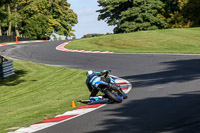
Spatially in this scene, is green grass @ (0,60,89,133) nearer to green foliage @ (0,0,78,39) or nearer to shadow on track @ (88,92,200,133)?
shadow on track @ (88,92,200,133)

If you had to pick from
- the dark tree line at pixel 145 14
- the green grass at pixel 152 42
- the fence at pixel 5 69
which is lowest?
the fence at pixel 5 69

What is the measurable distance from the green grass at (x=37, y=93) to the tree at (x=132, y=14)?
37.7 metres

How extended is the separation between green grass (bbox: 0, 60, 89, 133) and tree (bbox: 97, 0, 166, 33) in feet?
124

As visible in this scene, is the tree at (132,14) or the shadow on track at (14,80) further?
the tree at (132,14)

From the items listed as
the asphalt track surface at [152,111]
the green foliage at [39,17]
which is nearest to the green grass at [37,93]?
the asphalt track surface at [152,111]

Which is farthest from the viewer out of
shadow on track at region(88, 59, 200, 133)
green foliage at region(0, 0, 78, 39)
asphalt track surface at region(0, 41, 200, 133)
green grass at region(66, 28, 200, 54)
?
green foliage at region(0, 0, 78, 39)

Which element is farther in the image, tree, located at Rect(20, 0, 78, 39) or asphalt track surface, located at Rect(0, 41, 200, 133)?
tree, located at Rect(20, 0, 78, 39)

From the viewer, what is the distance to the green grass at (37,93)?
1059 centimetres

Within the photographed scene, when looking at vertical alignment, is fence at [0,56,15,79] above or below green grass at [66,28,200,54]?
below

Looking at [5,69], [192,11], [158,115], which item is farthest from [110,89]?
[192,11]

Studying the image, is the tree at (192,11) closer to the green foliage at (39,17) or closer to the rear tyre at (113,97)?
the green foliage at (39,17)

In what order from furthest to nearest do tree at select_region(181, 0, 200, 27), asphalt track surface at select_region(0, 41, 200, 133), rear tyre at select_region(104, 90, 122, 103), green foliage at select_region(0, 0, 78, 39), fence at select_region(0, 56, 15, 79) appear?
green foliage at select_region(0, 0, 78, 39)
tree at select_region(181, 0, 200, 27)
fence at select_region(0, 56, 15, 79)
rear tyre at select_region(104, 90, 122, 103)
asphalt track surface at select_region(0, 41, 200, 133)

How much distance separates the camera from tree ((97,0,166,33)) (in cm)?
6141

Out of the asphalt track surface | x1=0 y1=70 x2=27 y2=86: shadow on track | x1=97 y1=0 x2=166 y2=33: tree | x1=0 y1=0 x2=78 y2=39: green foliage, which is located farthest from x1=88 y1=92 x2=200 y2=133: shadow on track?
x1=0 y1=0 x2=78 y2=39: green foliage
